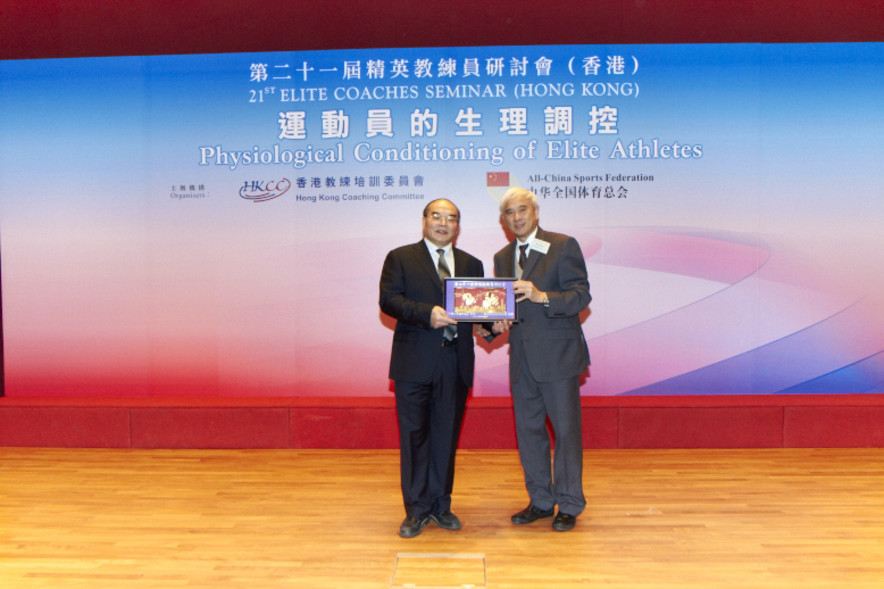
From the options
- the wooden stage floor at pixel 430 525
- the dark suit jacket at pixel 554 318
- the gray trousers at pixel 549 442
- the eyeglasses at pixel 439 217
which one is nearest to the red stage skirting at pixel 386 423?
the wooden stage floor at pixel 430 525

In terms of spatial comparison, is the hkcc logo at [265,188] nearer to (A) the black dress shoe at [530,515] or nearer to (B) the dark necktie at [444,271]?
(B) the dark necktie at [444,271]

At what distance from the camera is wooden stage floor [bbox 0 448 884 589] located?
2.72 meters

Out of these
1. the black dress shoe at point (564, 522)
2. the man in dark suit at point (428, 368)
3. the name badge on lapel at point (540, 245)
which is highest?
the name badge on lapel at point (540, 245)

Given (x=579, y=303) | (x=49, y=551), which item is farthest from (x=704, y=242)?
(x=49, y=551)

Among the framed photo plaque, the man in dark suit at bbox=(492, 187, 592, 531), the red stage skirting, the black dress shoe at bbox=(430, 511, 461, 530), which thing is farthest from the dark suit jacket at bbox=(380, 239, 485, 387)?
the red stage skirting

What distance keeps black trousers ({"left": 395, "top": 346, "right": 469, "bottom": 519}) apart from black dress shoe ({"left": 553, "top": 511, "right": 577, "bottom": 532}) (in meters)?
0.56

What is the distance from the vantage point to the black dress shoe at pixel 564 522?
318cm

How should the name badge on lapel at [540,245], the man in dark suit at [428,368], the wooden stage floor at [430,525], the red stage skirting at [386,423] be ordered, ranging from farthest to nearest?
the red stage skirting at [386,423]
the name badge on lapel at [540,245]
the man in dark suit at [428,368]
the wooden stage floor at [430,525]

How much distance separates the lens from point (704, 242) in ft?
16.7

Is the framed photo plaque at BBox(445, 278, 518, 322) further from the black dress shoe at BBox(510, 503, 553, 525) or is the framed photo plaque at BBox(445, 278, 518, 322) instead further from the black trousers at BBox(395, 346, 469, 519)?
the black dress shoe at BBox(510, 503, 553, 525)

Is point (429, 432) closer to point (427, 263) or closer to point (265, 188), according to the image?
point (427, 263)

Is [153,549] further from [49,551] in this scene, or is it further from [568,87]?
[568,87]

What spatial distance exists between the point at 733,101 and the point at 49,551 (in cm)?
534

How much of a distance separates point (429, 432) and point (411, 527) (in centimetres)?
46
